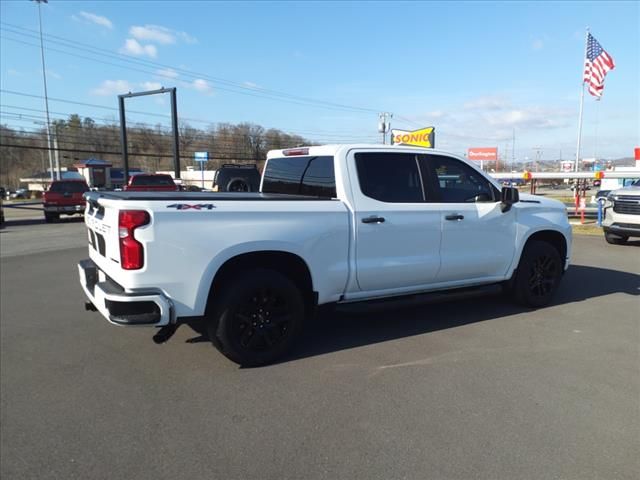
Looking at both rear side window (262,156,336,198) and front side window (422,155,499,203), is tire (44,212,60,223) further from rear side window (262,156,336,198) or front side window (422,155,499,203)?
front side window (422,155,499,203)

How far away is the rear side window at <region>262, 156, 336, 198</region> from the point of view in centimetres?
456

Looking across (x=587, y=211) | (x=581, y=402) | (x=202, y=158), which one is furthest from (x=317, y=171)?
(x=202, y=158)

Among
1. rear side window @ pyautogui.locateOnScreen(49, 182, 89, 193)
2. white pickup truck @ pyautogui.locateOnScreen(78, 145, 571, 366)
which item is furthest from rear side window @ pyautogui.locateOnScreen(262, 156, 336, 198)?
rear side window @ pyautogui.locateOnScreen(49, 182, 89, 193)

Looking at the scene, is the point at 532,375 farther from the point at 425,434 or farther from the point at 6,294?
the point at 6,294

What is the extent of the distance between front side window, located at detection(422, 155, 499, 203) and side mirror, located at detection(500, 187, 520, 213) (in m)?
0.12

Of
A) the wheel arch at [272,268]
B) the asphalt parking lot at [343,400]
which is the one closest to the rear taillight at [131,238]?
the wheel arch at [272,268]

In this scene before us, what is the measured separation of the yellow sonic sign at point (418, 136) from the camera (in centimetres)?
2650

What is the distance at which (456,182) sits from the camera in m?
5.20

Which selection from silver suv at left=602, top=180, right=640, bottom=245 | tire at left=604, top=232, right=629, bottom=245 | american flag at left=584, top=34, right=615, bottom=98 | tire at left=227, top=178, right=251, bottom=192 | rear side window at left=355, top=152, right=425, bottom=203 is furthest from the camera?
american flag at left=584, top=34, right=615, bottom=98

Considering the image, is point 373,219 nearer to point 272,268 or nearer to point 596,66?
point 272,268

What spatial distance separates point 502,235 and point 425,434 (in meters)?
3.02

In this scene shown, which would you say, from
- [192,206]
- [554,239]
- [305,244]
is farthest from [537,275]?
[192,206]

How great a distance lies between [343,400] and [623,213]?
10.4 m

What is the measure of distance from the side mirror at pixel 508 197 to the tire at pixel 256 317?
8.69 feet
